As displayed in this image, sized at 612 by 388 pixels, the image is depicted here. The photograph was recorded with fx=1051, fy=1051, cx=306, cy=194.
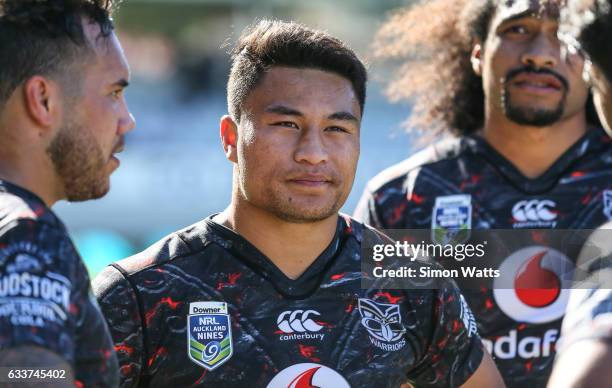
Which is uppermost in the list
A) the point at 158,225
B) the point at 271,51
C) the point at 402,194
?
the point at 271,51

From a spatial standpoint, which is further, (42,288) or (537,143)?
(537,143)

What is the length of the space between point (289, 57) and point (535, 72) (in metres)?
1.53

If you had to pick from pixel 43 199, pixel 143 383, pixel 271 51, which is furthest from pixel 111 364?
pixel 271 51

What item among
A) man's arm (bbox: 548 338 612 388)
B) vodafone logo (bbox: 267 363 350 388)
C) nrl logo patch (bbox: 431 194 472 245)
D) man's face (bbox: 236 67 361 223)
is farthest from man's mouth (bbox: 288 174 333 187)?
nrl logo patch (bbox: 431 194 472 245)

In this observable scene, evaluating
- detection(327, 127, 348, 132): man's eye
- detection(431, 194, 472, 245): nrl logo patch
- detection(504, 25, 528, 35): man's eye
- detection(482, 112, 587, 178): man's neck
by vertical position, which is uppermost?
detection(504, 25, 528, 35): man's eye

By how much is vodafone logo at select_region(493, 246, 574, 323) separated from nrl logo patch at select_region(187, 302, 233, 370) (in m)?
1.59

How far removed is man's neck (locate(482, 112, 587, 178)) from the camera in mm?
4742

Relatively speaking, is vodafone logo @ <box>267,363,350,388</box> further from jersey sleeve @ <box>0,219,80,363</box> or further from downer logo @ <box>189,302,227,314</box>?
jersey sleeve @ <box>0,219,80,363</box>

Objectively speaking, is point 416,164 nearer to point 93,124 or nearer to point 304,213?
point 304,213

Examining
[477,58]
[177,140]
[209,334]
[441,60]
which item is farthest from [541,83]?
[177,140]

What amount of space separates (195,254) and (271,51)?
74 cm

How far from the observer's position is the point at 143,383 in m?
3.23

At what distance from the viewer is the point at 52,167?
2.62m

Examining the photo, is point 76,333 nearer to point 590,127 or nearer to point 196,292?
point 196,292
